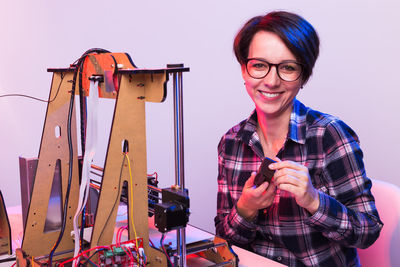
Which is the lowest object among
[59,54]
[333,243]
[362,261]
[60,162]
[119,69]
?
[362,261]

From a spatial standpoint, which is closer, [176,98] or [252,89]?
[176,98]

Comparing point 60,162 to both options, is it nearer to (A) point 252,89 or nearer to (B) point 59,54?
(A) point 252,89

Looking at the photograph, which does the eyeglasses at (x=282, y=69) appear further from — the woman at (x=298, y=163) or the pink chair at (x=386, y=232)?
the pink chair at (x=386, y=232)

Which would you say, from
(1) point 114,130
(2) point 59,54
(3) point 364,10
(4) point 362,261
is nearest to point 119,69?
(1) point 114,130

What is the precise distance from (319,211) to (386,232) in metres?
0.32

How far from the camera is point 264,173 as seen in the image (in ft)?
3.80

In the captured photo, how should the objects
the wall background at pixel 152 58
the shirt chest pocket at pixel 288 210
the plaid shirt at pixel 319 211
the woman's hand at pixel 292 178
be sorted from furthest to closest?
the wall background at pixel 152 58 → the shirt chest pocket at pixel 288 210 → the plaid shirt at pixel 319 211 → the woman's hand at pixel 292 178

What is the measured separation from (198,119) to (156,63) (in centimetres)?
39

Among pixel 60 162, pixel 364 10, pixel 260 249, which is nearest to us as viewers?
pixel 60 162

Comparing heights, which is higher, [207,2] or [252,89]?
[207,2]

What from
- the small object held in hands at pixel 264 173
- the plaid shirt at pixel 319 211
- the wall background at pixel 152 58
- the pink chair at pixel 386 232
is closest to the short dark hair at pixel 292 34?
the plaid shirt at pixel 319 211

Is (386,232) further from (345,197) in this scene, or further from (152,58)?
(152,58)

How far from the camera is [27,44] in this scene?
8.09 ft

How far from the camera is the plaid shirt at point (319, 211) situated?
48.3 inches
